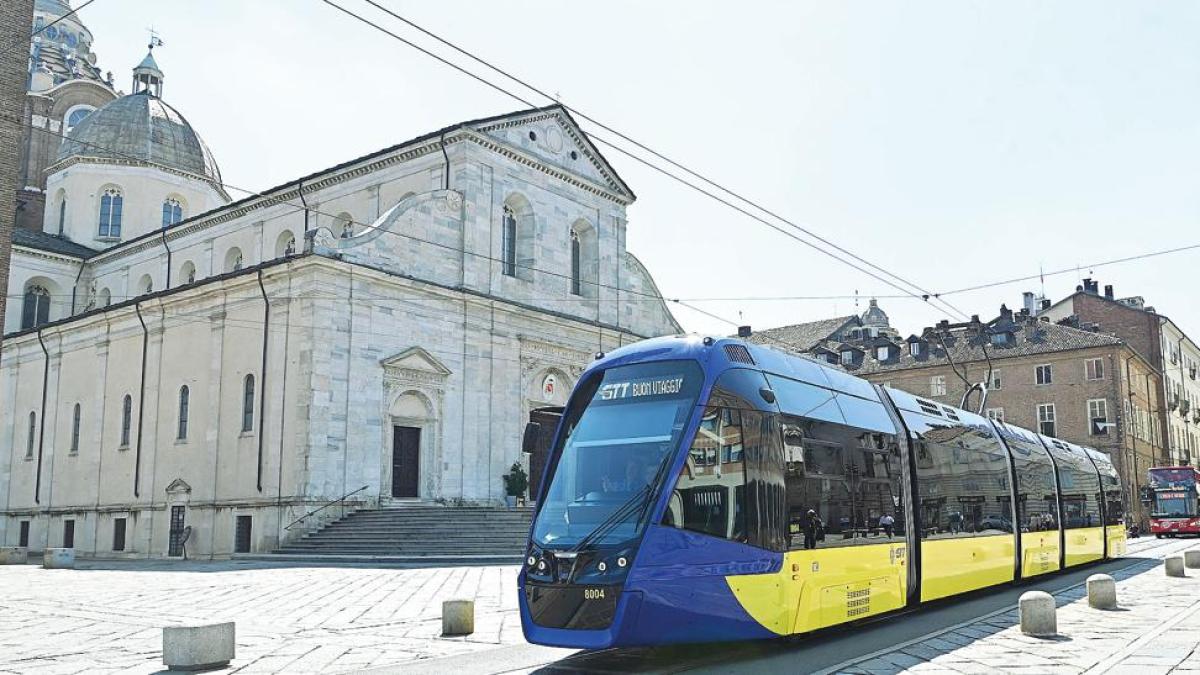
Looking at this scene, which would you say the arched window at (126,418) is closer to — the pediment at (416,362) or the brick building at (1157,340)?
the pediment at (416,362)

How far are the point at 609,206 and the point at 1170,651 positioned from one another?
109 ft

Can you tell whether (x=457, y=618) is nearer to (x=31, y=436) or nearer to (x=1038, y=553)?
(x=1038, y=553)

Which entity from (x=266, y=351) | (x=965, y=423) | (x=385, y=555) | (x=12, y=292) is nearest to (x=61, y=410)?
(x=12, y=292)

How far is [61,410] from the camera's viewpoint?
131ft

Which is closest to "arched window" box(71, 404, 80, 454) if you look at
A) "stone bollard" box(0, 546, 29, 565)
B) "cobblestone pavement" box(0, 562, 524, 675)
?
"stone bollard" box(0, 546, 29, 565)

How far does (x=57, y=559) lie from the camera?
92.6ft

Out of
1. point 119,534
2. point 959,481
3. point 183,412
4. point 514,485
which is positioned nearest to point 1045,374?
point 514,485

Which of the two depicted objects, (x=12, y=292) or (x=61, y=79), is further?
(x=61, y=79)

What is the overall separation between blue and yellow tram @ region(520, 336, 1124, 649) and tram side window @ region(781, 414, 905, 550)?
25 millimetres

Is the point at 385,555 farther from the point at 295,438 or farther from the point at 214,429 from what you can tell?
the point at 214,429

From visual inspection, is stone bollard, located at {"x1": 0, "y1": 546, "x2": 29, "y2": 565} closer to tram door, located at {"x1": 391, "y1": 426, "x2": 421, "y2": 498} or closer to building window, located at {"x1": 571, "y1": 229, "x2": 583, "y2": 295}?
tram door, located at {"x1": 391, "y1": 426, "x2": 421, "y2": 498}

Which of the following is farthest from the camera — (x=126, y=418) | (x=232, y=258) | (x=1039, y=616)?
(x=232, y=258)

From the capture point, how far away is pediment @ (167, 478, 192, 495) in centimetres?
3275

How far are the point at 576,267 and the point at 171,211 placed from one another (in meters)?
21.6
